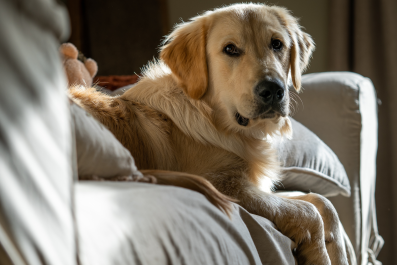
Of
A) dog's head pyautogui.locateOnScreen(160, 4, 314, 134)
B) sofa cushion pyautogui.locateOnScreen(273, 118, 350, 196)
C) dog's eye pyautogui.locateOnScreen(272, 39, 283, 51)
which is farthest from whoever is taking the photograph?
sofa cushion pyautogui.locateOnScreen(273, 118, 350, 196)

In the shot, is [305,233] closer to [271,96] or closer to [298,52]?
[271,96]

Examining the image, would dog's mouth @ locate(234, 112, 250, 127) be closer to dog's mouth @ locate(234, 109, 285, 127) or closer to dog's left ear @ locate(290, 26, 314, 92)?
dog's mouth @ locate(234, 109, 285, 127)

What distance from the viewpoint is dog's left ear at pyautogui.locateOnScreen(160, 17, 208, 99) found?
4.51ft

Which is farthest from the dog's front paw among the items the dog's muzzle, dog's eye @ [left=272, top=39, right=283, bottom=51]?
dog's eye @ [left=272, top=39, right=283, bottom=51]

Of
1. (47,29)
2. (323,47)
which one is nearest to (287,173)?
(47,29)

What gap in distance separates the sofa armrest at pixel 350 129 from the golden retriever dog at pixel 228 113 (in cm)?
80

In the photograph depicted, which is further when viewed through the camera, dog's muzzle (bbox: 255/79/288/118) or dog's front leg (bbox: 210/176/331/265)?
dog's muzzle (bbox: 255/79/288/118)

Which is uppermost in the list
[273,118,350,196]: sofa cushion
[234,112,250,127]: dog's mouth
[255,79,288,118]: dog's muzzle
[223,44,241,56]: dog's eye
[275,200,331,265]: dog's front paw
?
[223,44,241,56]: dog's eye

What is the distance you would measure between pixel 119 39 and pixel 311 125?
211 centimetres

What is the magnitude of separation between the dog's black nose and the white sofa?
573 millimetres

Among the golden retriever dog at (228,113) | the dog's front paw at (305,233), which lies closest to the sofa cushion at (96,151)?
the golden retriever dog at (228,113)

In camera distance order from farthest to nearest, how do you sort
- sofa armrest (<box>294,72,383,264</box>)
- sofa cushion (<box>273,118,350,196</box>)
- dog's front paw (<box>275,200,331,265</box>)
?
sofa armrest (<box>294,72,383,264</box>) → sofa cushion (<box>273,118,350,196</box>) → dog's front paw (<box>275,200,331,265</box>)

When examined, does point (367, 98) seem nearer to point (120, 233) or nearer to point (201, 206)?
point (201, 206)

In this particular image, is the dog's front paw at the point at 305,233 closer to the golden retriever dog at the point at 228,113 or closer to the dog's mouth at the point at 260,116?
the golden retriever dog at the point at 228,113
